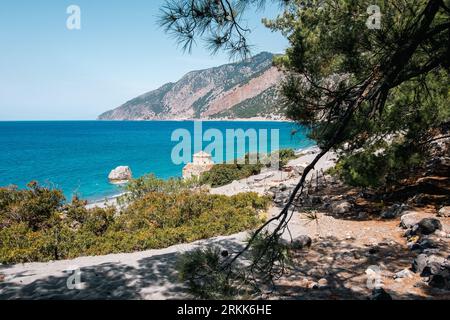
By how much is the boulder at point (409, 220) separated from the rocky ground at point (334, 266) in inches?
0.7

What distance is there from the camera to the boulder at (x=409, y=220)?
6.70 m

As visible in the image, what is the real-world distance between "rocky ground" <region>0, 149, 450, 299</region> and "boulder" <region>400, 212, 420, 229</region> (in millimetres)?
19

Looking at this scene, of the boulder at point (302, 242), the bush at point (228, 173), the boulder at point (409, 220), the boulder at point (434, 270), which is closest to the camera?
the boulder at point (434, 270)

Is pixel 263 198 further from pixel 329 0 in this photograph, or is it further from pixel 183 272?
pixel 183 272

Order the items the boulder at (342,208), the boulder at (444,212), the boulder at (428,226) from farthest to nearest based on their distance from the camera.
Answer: the boulder at (342,208), the boulder at (444,212), the boulder at (428,226)

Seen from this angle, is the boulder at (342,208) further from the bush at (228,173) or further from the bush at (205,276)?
the bush at (228,173)

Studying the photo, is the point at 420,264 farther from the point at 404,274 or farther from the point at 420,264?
the point at 404,274

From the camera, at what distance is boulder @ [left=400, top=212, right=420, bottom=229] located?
6702mm

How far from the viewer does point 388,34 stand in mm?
3889

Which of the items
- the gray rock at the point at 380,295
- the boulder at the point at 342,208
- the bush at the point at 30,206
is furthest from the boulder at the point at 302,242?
the bush at the point at 30,206

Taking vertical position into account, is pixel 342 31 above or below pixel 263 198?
above

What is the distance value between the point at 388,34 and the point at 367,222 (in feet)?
16.9

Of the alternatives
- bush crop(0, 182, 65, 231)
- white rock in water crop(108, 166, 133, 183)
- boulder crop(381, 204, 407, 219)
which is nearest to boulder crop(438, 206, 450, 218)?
boulder crop(381, 204, 407, 219)
